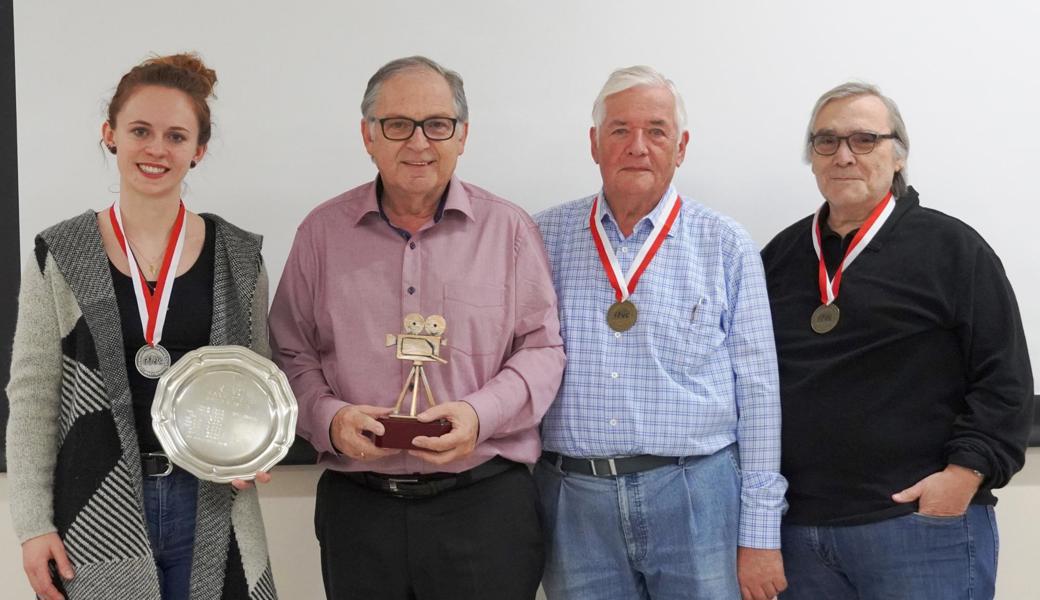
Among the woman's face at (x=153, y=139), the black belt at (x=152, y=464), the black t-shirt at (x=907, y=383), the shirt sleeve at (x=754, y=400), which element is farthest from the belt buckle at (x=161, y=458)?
the black t-shirt at (x=907, y=383)

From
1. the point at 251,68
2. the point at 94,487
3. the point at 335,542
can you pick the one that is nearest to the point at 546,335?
the point at 335,542

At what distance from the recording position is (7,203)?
291cm

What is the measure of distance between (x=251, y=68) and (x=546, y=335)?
4.41 ft

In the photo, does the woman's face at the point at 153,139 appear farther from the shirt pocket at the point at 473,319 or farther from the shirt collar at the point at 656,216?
the shirt collar at the point at 656,216

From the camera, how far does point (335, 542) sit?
7.63ft

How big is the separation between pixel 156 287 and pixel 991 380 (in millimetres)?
2005

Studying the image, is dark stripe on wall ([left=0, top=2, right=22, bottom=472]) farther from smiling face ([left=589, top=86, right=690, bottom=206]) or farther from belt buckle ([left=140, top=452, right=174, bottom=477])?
smiling face ([left=589, top=86, right=690, bottom=206])

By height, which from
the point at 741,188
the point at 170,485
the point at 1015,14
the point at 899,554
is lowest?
the point at 899,554

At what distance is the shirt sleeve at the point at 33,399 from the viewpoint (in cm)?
211

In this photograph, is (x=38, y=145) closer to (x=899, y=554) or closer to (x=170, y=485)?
(x=170, y=485)

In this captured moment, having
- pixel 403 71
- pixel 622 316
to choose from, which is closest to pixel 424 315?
pixel 622 316

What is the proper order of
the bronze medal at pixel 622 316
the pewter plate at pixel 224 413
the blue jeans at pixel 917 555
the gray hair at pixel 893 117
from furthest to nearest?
the gray hair at pixel 893 117 < the bronze medal at pixel 622 316 < the blue jeans at pixel 917 555 < the pewter plate at pixel 224 413

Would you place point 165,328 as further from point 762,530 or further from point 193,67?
point 762,530

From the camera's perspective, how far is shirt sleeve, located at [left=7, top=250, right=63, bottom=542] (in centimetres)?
211
